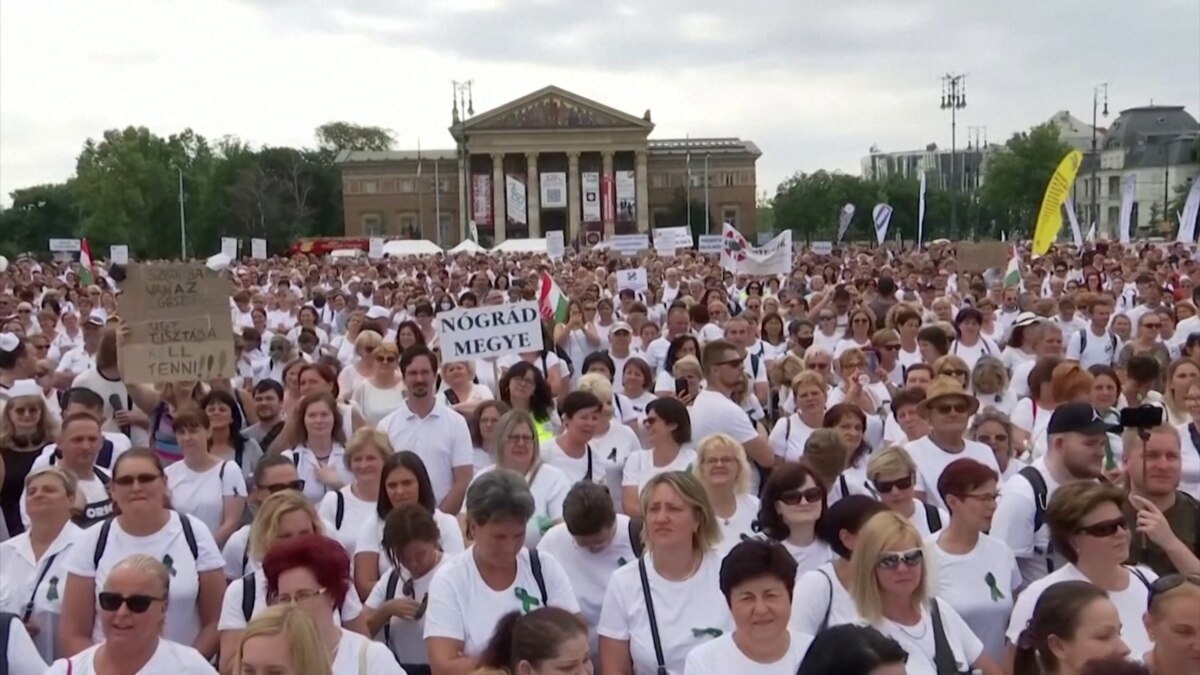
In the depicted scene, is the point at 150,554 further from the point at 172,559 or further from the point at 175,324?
the point at 175,324

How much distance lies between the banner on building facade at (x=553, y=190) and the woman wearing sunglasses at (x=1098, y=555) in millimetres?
85771

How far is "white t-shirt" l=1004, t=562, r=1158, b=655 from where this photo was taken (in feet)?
14.0

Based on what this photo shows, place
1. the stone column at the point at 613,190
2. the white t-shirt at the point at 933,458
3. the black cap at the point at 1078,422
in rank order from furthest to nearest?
1. the stone column at the point at 613,190
2. the white t-shirt at the point at 933,458
3. the black cap at the point at 1078,422

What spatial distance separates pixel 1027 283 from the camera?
1792cm

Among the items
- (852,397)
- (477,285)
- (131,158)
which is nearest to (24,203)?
(131,158)

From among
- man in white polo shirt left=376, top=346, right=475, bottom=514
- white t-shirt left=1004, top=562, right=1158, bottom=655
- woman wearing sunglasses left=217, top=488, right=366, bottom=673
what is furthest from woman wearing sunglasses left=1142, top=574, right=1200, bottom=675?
man in white polo shirt left=376, top=346, right=475, bottom=514

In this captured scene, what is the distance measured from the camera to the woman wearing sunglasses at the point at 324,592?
408 centimetres

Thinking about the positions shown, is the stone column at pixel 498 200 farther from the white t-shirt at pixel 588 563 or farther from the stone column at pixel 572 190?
the white t-shirt at pixel 588 563

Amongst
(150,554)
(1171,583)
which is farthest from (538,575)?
(1171,583)

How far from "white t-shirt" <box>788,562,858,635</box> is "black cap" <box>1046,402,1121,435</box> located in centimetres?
161

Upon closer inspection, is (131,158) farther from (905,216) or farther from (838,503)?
(838,503)

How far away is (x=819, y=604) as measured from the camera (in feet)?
14.0

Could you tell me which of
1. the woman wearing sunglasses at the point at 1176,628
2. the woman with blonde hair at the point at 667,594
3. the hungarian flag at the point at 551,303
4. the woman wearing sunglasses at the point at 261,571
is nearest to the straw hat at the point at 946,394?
the woman with blonde hair at the point at 667,594

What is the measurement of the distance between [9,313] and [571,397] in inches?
409
